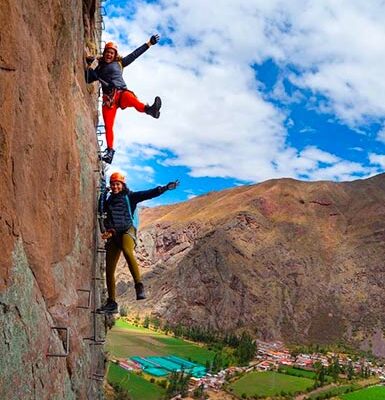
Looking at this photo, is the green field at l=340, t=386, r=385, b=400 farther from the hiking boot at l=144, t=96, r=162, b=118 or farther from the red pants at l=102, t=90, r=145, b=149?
the red pants at l=102, t=90, r=145, b=149

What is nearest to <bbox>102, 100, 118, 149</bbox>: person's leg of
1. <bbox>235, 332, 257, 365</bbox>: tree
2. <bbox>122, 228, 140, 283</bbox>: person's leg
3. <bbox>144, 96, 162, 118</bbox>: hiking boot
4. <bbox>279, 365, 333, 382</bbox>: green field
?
<bbox>144, 96, 162, 118</bbox>: hiking boot

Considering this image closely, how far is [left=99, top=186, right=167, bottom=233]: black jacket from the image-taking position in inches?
383

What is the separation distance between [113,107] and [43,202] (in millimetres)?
4505

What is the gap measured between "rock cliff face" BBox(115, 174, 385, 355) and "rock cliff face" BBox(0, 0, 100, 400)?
11903 centimetres

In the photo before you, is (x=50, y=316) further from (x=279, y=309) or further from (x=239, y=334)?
(x=279, y=309)

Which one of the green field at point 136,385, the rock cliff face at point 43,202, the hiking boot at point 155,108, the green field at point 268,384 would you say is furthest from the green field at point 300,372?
the rock cliff face at point 43,202

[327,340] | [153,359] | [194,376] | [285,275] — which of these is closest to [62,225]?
[194,376]

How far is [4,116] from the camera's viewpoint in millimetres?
5355

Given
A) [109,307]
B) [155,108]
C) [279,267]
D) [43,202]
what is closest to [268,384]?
[279,267]

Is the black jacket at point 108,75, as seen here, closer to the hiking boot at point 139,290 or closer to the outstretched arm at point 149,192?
the outstretched arm at point 149,192

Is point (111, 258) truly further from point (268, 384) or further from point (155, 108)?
point (268, 384)

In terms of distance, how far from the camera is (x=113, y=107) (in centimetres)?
1098

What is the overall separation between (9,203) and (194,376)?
83.9 meters

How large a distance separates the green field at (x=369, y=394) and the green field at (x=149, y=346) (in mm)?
27523
